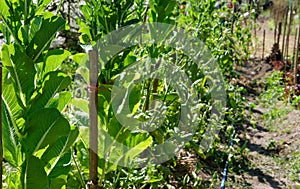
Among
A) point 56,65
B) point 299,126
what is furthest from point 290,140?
point 56,65

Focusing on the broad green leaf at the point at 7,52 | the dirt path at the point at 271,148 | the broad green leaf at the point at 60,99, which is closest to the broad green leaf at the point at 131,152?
the broad green leaf at the point at 60,99

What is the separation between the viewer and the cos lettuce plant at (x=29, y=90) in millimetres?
2070

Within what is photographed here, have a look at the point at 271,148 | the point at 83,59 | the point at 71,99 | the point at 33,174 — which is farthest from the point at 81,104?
the point at 271,148

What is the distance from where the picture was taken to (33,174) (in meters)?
2.11

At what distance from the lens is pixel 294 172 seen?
191 inches

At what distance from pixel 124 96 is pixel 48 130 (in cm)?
77

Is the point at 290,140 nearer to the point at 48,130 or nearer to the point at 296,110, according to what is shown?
the point at 296,110

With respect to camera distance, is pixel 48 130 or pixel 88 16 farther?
pixel 88 16

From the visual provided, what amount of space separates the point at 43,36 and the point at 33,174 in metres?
0.60

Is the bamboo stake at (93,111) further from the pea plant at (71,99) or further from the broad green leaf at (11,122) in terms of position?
the broad green leaf at (11,122)

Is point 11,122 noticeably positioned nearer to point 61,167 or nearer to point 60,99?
point 60,99

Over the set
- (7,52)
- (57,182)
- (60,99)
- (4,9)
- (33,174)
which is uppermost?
(4,9)

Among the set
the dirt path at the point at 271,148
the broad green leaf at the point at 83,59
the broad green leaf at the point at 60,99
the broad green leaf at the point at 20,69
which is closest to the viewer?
the broad green leaf at the point at 20,69

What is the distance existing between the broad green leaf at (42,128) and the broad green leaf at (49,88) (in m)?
0.07
